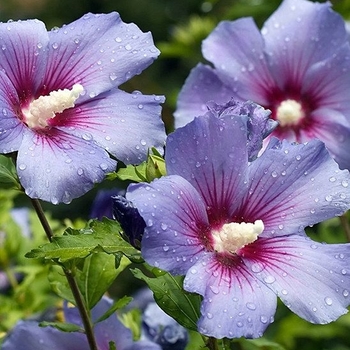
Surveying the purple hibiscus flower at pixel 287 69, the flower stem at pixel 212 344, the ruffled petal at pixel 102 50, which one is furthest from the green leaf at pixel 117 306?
the purple hibiscus flower at pixel 287 69

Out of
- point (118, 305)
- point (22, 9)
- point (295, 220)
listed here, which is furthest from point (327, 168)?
point (22, 9)

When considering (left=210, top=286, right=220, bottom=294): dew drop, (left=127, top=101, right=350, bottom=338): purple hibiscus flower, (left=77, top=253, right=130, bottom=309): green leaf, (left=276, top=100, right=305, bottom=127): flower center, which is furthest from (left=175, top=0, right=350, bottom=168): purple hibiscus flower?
(left=210, top=286, right=220, bottom=294): dew drop

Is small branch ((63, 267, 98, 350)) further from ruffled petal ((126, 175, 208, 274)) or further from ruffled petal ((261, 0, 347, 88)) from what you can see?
ruffled petal ((261, 0, 347, 88))

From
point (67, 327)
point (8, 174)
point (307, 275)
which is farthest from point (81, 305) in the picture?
point (307, 275)

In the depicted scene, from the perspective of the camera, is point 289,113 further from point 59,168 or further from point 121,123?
point 59,168

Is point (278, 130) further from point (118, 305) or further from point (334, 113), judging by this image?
point (118, 305)

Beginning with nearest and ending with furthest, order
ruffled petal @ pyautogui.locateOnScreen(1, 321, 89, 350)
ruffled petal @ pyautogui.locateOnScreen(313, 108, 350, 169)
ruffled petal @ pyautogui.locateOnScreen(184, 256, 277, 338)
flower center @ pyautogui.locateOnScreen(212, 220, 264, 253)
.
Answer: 1. ruffled petal @ pyautogui.locateOnScreen(184, 256, 277, 338)
2. flower center @ pyautogui.locateOnScreen(212, 220, 264, 253)
3. ruffled petal @ pyautogui.locateOnScreen(1, 321, 89, 350)
4. ruffled petal @ pyautogui.locateOnScreen(313, 108, 350, 169)
